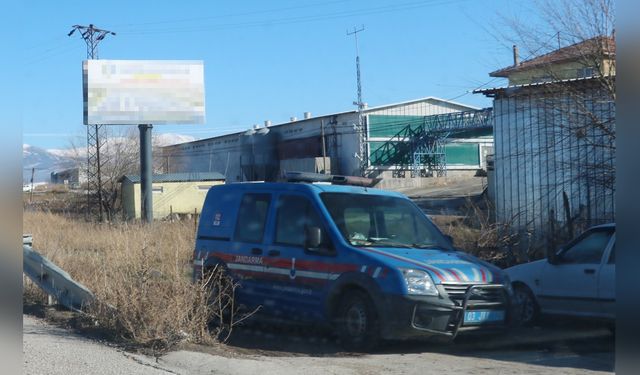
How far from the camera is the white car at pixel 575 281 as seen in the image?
9328 mm

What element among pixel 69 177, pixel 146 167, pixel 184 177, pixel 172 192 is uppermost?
pixel 146 167

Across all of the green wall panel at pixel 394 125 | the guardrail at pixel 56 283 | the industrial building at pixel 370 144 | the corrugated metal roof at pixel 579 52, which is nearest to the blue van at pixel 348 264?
the guardrail at pixel 56 283

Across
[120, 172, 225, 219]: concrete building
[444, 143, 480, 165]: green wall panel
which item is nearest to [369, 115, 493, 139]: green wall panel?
[444, 143, 480, 165]: green wall panel

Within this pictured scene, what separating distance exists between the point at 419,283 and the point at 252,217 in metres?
3.08

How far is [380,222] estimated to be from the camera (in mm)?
9672

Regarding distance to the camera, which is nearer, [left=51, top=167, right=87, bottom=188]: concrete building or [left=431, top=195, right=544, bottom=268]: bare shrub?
[left=431, top=195, right=544, bottom=268]: bare shrub

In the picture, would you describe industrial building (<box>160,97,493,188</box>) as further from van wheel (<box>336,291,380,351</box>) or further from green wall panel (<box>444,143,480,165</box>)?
van wheel (<box>336,291,380,351</box>)

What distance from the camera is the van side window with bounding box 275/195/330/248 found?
9.56m

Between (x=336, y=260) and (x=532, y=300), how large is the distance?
320 centimetres

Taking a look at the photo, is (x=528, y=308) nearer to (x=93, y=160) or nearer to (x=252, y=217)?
(x=252, y=217)

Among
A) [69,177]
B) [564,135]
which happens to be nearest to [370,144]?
[564,135]

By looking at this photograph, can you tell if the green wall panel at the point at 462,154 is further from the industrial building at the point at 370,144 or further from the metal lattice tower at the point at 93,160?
the metal lattice tower at the point at 93,160

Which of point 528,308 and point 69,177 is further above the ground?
point 69,177

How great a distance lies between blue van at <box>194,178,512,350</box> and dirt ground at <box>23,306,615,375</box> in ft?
1.17
